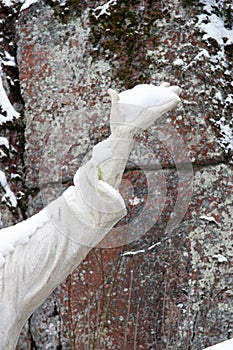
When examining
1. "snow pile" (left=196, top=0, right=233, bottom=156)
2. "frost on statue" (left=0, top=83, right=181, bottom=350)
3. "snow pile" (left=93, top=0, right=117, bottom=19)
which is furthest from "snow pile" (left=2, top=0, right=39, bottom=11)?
"frost on statue" (left=0, top=83, right=181, bottom=350)

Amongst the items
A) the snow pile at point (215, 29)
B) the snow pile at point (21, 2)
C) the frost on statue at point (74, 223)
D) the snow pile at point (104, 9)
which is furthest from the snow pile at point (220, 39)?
the frost on statue at point (74, 223)

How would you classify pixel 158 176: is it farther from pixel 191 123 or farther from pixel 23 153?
pixel 23 153

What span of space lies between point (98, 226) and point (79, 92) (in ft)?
5.21

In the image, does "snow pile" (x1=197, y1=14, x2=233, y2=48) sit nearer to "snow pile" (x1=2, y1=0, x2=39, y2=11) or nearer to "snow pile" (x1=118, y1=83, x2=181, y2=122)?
"snow pile" (x1=2, y1=0, x2=39, y2=11)

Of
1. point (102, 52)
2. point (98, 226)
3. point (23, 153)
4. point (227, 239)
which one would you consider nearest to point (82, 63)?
point (102, 52)

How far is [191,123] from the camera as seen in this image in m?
3.65

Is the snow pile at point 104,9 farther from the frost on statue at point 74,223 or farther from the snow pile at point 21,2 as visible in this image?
the frost on statue at point 74,223

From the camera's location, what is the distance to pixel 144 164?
3.52 meters

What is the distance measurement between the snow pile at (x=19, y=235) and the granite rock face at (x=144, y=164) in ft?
3.36

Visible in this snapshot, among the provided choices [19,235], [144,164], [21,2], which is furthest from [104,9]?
[19,235]

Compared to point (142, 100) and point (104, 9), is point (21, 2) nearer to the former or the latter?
point (104, 9)

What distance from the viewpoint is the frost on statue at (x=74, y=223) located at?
2217mm

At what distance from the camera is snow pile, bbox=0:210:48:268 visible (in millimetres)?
2346

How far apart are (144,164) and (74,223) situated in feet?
4.13
